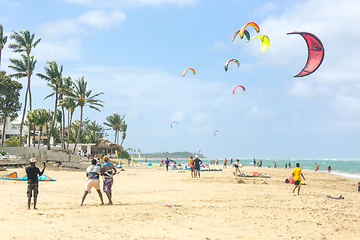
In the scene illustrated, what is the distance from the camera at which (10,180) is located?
50.6 feet

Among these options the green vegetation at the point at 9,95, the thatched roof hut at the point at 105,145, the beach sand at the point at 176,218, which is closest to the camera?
the beach sand at the point at 176,218

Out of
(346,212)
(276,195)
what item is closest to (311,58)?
(276,195)

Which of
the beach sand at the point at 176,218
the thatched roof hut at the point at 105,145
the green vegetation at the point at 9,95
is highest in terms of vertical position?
the green vegetation at the point at 9,95

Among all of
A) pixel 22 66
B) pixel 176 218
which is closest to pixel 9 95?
pixel 22 66

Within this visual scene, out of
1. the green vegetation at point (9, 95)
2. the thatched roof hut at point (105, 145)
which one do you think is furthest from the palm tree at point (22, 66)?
the thatched roof hut at point (105, 145)

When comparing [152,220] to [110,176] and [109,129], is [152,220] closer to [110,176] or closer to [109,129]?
[110,176]

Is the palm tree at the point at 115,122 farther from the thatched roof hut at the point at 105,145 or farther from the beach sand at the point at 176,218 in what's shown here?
the beach sand at the point at 176,218

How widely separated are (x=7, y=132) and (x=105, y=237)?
56726 mm

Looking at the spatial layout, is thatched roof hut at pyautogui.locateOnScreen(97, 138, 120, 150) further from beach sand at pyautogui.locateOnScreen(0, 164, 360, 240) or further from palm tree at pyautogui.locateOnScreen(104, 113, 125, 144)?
beach sand at pyautogui.locateOnScreen(0, 164, 360, 240)

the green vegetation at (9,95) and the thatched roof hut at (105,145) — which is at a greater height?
the green vegetation at (9,95)

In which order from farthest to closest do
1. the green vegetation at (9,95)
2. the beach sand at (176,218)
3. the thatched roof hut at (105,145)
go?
the thatched roof hut at (105,145), the green vegetation at (9,95), the beach sand at (176,218)

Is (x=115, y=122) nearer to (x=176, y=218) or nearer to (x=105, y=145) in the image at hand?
(x=105, y=145)

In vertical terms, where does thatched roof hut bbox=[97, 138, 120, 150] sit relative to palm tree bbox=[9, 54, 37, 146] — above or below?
below

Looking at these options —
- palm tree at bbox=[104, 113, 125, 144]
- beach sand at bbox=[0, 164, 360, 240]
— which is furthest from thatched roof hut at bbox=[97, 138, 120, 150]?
beach sand at bbox=[0, 164, 360, 240]
